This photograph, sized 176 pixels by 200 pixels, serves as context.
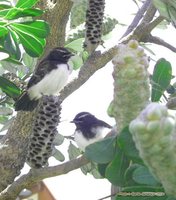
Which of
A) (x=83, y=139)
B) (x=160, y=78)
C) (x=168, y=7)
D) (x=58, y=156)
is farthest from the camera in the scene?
(x=83, y=139)

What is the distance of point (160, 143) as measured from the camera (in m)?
0.47

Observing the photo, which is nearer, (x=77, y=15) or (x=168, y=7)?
(x=168, y=7)

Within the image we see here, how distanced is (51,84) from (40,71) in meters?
0.09

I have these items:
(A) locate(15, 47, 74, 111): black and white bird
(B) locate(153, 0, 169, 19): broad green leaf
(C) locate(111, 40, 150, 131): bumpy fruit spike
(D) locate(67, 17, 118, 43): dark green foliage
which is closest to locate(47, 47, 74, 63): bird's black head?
(A) locate(15, 47, 74, 111): black and white bird

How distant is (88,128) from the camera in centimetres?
308

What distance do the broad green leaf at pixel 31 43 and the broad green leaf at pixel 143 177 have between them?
0.86 meters

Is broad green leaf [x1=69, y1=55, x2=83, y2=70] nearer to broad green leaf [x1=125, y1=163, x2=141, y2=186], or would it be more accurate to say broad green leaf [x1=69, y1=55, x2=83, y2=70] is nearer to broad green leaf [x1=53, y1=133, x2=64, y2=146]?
broad green leaf [x1=53, y1=133, x2=64, y2=146]

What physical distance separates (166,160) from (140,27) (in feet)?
5.25

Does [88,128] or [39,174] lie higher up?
[39,174]

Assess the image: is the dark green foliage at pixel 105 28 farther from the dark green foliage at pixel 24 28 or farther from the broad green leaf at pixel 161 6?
the broad green leaf at pixel 161 6

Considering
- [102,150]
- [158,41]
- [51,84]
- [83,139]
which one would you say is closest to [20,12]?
[102,150]

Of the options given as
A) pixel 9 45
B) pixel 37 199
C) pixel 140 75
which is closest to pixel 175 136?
pixel 140 75

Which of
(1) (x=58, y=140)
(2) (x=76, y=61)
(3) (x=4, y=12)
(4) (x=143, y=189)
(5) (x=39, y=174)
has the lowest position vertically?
(1) (x=58, y=140)

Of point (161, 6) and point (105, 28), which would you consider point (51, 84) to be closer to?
point (105, 28)
